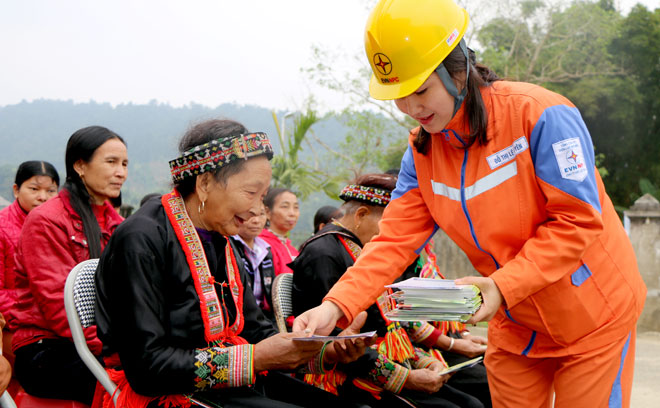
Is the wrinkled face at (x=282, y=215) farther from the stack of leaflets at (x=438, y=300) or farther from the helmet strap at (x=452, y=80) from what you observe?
the stack of leaflets at (x=438, y=300)

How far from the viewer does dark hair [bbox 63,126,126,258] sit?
126 inches

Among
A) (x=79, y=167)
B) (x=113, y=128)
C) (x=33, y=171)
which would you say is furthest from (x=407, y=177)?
(x=113, y=128)

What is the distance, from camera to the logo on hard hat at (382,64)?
193 cm

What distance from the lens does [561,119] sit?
1.84 m

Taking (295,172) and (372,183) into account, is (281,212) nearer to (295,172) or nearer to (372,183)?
(372,183)

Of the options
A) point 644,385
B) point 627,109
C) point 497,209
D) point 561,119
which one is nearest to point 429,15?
point 561,119

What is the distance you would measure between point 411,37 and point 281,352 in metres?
1.17

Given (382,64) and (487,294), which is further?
(382,64)

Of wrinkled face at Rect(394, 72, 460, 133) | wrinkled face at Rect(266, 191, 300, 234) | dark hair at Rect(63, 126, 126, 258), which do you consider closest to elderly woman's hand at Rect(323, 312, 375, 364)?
wrinkled face at Rect(394, 72, 460, 133)

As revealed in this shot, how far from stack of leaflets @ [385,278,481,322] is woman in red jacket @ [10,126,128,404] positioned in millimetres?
1316

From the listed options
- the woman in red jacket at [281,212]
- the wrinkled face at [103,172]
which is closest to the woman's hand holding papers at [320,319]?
the wrinkled face at [103,172]

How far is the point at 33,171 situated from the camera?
186 inches

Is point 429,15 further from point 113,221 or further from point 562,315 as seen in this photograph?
point 113,221

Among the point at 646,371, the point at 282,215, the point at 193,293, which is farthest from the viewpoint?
the point at 646,371
